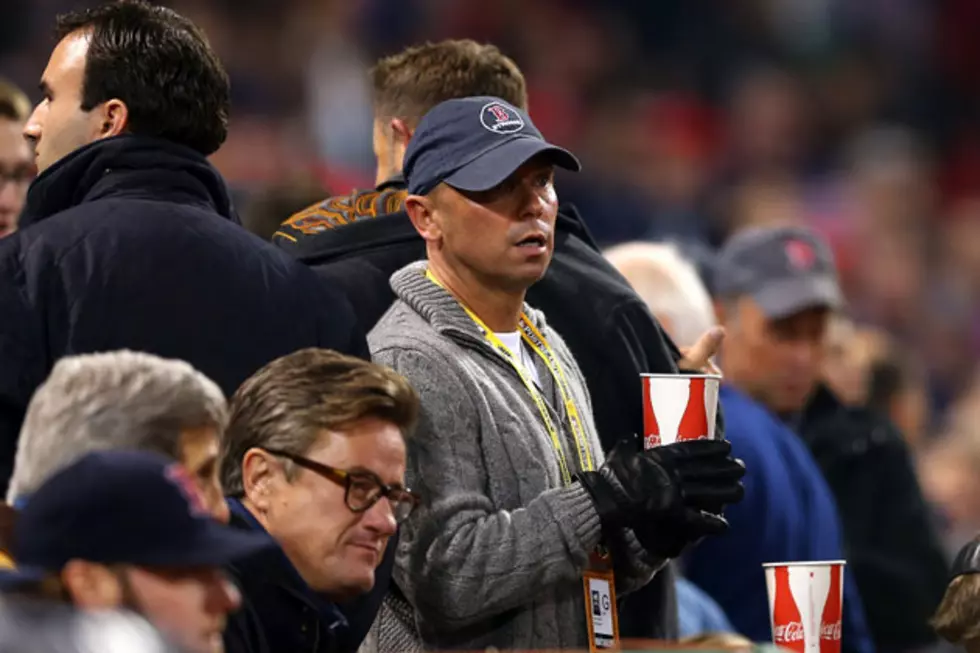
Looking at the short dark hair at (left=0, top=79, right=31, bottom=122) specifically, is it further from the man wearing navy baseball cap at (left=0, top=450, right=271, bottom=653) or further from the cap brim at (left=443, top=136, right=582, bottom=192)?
the man wearing navy baseball cap at (left=0, top=450, right=271, bottom=653)

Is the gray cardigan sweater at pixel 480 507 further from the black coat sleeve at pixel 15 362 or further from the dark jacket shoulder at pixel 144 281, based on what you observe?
the black coat sleeve at pixel 15 362

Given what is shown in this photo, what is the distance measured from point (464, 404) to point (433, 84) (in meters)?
1.15

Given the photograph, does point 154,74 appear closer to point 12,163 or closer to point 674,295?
point 12,163

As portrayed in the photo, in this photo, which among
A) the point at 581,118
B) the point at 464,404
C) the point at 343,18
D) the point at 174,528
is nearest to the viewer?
the point at 174,528

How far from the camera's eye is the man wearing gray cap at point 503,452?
3785mm

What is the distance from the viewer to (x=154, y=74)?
394 cm

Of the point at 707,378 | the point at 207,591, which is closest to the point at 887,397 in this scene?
the point at 707,378

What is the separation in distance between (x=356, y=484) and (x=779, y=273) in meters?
3.15

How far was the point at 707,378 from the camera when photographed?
3.89 meters

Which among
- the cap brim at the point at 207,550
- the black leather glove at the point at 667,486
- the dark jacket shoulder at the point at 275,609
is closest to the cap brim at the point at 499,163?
the black leather glove at the point at 667,486

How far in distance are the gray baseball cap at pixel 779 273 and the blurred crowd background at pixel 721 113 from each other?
3.72 m

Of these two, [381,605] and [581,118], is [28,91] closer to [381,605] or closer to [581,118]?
[581,118]

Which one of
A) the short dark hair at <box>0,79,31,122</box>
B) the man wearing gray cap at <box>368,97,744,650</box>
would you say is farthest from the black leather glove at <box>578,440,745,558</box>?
the short dark hair at <box>0,79,31,122</box>

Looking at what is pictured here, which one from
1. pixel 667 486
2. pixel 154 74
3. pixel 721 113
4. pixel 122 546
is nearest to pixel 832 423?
pixel 667 486
